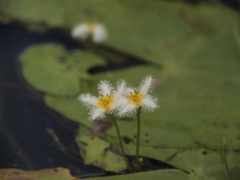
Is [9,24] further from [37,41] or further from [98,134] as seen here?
[98,134]

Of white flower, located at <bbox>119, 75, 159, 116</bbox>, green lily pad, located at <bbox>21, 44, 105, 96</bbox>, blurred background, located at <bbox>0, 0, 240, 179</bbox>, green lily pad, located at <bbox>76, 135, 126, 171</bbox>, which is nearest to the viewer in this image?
white flower, located at <bbox>119, 75, 159, 116</bbox>

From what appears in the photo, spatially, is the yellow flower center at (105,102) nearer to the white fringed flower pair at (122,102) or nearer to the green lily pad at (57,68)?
the white fringed flower pair at (122,102)

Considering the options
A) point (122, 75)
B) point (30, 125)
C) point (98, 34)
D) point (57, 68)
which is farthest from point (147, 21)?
point (30, 125)

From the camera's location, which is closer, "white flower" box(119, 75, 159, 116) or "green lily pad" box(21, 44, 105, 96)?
"white flower" box(119, 75, 159, 116)

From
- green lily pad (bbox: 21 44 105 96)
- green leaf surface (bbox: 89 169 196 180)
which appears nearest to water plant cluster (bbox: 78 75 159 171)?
green leaf surface (bbox: 89 169 196 180)

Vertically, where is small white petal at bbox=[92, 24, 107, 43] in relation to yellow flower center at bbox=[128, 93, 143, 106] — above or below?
above

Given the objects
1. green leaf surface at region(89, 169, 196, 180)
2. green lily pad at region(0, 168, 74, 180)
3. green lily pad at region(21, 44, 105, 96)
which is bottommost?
green lily pad at region(0, 168, 74, 180)

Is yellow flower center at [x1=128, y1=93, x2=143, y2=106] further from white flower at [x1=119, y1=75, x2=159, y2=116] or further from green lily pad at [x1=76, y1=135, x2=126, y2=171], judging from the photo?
green lily pad at [x1=76, y1=135, x2=126, y2=171]
